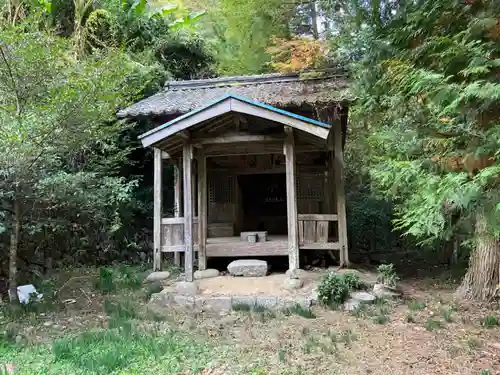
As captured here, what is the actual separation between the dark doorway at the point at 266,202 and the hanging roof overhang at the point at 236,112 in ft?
16.2

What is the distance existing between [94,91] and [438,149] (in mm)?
5014

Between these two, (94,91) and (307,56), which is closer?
(94,91)

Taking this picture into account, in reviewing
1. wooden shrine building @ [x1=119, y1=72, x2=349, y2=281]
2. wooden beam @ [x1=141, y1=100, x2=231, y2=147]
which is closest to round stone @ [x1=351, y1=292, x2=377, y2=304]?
wooden shrine building @ [x1=119, y1=72, x2=349, y2=281]

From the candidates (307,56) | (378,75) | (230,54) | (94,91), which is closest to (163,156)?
(94,91)

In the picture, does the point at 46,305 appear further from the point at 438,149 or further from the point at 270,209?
the point at 270,209

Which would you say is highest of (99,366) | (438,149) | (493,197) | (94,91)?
(94,91)

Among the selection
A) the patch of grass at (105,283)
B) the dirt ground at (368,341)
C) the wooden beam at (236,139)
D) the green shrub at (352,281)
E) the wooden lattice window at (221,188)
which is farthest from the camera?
the wooden lattice window at (221,188)

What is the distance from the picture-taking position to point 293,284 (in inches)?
280

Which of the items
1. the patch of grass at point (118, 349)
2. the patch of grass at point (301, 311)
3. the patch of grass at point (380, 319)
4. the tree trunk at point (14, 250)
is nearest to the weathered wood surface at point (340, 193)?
the patch of grass at point (301, 311)

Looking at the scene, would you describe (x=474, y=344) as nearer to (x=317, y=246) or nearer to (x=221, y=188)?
(x=317, y=246)

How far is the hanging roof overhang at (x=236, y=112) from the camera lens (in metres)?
7.16

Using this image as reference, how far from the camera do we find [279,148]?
8.38 metres

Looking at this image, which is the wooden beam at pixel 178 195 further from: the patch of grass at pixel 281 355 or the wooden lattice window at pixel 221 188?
the patch of grass at pixel 281 355

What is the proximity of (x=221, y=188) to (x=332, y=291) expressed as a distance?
4985 mm
